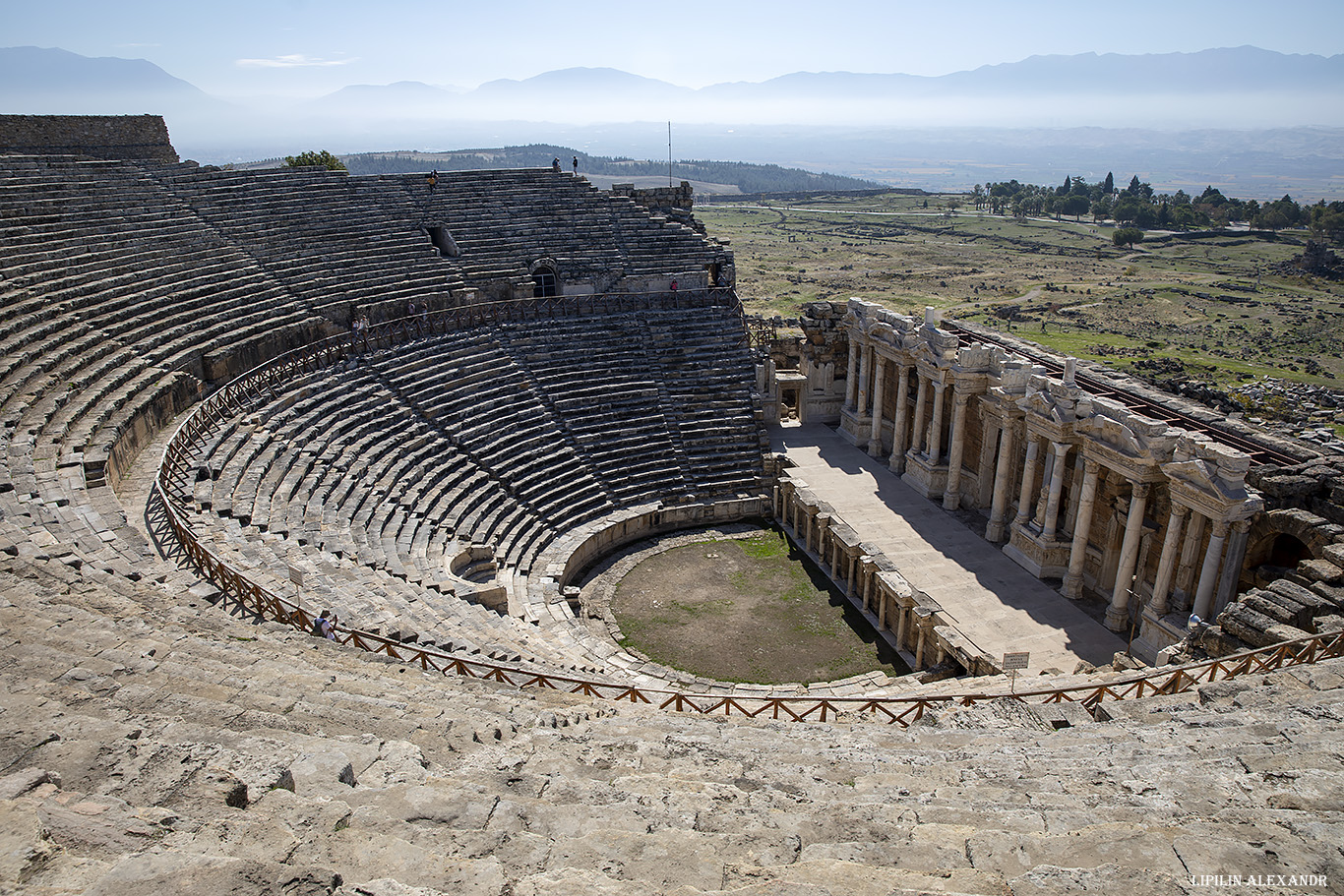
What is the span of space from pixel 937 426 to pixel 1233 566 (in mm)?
10840

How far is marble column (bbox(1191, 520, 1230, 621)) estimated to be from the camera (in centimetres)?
1822

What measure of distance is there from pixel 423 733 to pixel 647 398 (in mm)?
21598

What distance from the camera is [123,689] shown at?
29.6ft

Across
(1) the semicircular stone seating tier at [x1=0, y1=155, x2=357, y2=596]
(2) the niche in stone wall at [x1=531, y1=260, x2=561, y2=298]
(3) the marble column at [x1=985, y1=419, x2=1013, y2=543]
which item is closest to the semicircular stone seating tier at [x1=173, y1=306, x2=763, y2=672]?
(1) the semicircular stone seating tier at [x1=0, y1=155, x2=357, y2=596]

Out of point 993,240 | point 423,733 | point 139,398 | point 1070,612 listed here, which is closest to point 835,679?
point 1070,612

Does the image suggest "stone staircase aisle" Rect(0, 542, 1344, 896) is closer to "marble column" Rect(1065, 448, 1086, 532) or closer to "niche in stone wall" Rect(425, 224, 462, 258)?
"marble column" Rect(1065, 448, 1086, 532)

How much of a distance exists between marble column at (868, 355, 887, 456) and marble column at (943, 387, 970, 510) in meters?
3.98

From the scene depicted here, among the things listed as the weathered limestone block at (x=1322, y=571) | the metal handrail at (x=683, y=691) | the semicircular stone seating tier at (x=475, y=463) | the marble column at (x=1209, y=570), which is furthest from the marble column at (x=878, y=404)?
the weathered limestone block at (x=1322, y=571)

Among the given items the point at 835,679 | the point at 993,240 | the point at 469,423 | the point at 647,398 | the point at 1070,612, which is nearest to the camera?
the point at 835,679

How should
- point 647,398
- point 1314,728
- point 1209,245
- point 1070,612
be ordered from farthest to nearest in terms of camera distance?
point 1209,245 < point 647,398 < point 1070,612 < point 1314,728

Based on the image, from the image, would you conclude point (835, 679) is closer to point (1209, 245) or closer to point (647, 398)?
point (647, 398)

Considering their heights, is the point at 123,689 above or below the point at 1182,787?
above

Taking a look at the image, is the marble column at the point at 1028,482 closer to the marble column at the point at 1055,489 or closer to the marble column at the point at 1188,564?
the marble column at the point at 1055,489

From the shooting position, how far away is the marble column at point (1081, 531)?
21.9m
